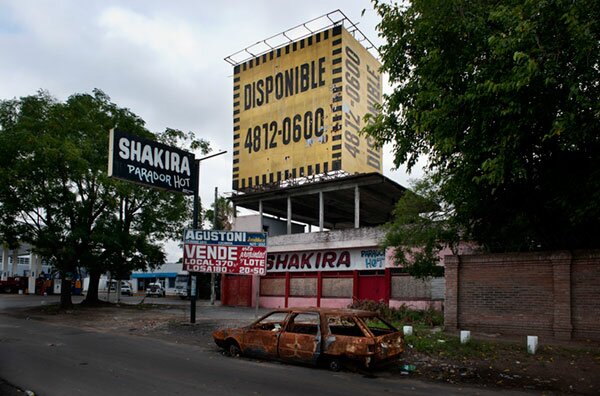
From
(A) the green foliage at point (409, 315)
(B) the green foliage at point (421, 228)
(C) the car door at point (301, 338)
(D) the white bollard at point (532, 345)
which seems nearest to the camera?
(C) the car door at point (301, 338)

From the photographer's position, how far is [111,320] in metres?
21.9

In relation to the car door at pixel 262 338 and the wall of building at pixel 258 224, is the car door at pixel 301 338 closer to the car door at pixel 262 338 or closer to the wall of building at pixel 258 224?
the car door at pixel 262 338

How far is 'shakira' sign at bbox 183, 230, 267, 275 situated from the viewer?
18.1 metres

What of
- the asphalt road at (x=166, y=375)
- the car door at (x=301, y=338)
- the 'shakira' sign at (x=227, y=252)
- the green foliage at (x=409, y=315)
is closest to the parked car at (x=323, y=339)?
the car door at (x=301, y=338)

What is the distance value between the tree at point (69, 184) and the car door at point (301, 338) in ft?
57.3

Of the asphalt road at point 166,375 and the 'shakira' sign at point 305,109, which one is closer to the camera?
the asphalt road at point 166,375

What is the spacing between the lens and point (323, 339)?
1015 centimetres

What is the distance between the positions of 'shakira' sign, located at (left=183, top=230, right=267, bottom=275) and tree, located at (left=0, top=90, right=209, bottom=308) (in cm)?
940

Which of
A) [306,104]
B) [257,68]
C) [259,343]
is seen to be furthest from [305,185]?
[259,343]

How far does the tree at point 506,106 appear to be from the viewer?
8.78 m

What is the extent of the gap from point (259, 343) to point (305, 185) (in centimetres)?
2188

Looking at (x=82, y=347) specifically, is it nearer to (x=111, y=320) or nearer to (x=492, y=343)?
(x=111, y=320)

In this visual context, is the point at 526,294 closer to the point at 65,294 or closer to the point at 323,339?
the point at 323,339

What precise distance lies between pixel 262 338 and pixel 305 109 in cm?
2478
